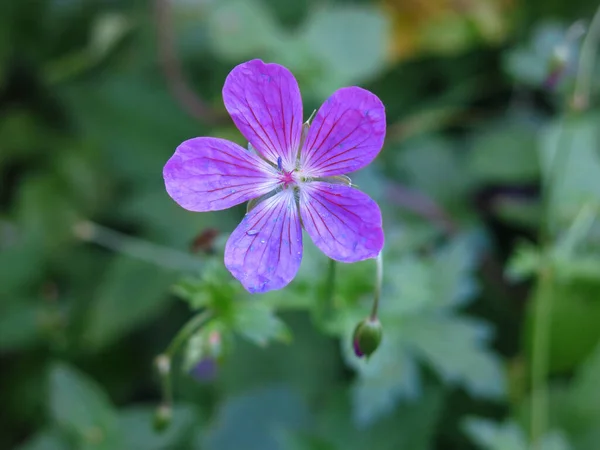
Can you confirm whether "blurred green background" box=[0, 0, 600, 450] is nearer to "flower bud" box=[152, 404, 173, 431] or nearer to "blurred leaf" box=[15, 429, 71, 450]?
"blurred leaf" box=[15, 429, 71, 450]

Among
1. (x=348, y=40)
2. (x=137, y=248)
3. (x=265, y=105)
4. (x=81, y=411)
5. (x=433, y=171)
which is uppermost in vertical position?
(x=348, y=40)

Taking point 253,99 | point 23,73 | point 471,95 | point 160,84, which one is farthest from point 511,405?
point 23,73

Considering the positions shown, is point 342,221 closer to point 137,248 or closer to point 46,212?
point 137,248

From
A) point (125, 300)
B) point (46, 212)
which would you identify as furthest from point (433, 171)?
point (46, 212)

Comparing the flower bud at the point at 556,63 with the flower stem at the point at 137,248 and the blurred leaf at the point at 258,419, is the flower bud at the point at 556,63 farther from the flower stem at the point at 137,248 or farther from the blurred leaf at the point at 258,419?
the blurred leaf at the point at 258,419

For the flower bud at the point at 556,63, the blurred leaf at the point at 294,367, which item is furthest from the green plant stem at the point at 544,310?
the blurred leaf at the point at 294,367

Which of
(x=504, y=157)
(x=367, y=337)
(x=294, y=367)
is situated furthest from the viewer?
(x=504, y=157)

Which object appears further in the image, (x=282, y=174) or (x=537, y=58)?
(x=537, y=58)

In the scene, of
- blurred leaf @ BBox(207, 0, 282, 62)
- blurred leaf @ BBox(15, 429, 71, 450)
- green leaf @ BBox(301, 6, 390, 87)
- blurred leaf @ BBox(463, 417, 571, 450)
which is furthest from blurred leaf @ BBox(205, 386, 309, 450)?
blurred leaf @ BBox(207, 0, 282, 62)
